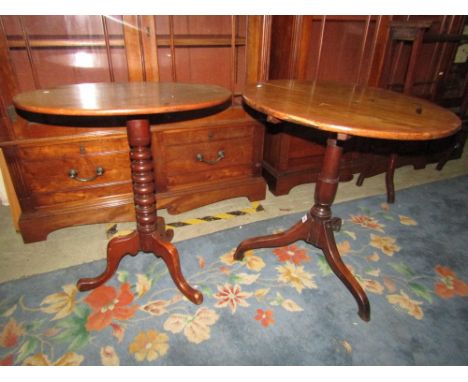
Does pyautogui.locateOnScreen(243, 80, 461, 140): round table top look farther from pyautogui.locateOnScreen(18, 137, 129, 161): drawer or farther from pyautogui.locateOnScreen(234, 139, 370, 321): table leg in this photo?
pyautogui.locateOnScreen(18, 137, 129, 161): drawer

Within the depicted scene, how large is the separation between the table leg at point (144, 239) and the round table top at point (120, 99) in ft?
0.73

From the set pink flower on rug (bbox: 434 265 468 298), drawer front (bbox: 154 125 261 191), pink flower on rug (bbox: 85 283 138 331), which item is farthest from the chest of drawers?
pink flower on rug (bbox: 434 265 468 298)

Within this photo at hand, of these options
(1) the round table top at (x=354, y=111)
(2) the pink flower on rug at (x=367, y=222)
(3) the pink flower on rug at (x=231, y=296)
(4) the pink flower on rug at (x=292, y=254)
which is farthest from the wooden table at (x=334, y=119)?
(2) the pink flower on rug at (x=367, y=222)

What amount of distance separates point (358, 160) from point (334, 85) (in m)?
1.18

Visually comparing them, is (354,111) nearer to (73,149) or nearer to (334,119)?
(334,119)

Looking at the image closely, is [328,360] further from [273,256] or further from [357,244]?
[357,244]

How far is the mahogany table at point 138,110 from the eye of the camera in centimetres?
105

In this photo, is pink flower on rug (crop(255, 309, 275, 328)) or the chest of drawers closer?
pink flower on rug (crop(255, 309, 275, 328))

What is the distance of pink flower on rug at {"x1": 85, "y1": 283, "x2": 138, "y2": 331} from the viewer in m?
1.39

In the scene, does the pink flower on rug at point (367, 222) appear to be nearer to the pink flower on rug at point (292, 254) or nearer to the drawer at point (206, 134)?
the pink flower on rug at point (292, 254)

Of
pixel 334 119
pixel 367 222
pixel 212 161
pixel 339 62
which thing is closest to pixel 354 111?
pixel 334 119

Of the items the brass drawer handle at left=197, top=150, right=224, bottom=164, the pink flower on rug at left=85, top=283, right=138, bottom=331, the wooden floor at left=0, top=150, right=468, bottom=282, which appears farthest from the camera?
the brass drawer handle at left=197, top=150, right=224, bottom=164

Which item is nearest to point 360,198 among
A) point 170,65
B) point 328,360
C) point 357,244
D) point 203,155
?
point 357,244

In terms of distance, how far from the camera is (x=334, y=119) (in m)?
1.04
